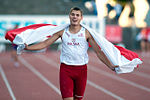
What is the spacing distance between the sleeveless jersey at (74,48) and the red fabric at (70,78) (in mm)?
85

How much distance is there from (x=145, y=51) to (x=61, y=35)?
21.2 m

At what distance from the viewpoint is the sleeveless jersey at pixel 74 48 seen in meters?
4.58

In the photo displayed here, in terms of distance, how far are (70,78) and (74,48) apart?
0.47m

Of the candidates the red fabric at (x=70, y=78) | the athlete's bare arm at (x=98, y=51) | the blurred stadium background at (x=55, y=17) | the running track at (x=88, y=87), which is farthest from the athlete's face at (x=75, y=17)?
the blurred stadium background at (x=55, y=17)

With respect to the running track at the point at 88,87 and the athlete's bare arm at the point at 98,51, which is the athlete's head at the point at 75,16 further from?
the running track at the point at 88,87

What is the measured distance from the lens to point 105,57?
4.88m

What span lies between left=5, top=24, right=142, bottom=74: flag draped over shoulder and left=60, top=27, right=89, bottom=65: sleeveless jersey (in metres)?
0.23

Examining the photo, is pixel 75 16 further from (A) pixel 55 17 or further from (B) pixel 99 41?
(A) pixel 55 17

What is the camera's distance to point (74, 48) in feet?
15.1

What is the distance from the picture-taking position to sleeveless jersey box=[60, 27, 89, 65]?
4.58 meters

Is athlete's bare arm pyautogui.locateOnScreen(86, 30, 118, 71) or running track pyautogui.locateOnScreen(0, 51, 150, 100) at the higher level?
athlete's bare arm pyautogui.locateOnScreen(86, 30, 118, 71)

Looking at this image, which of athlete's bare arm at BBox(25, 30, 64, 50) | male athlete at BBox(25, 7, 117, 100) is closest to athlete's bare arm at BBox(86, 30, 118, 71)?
male athlete at BBox(25, 7, 117, 100)

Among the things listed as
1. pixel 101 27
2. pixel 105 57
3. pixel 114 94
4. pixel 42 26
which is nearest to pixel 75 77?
pixel 105 57

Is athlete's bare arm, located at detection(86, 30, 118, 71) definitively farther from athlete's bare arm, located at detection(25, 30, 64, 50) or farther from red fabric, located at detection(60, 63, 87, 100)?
athlete's bare arm, located at detection(25, 30, 64, 50)
